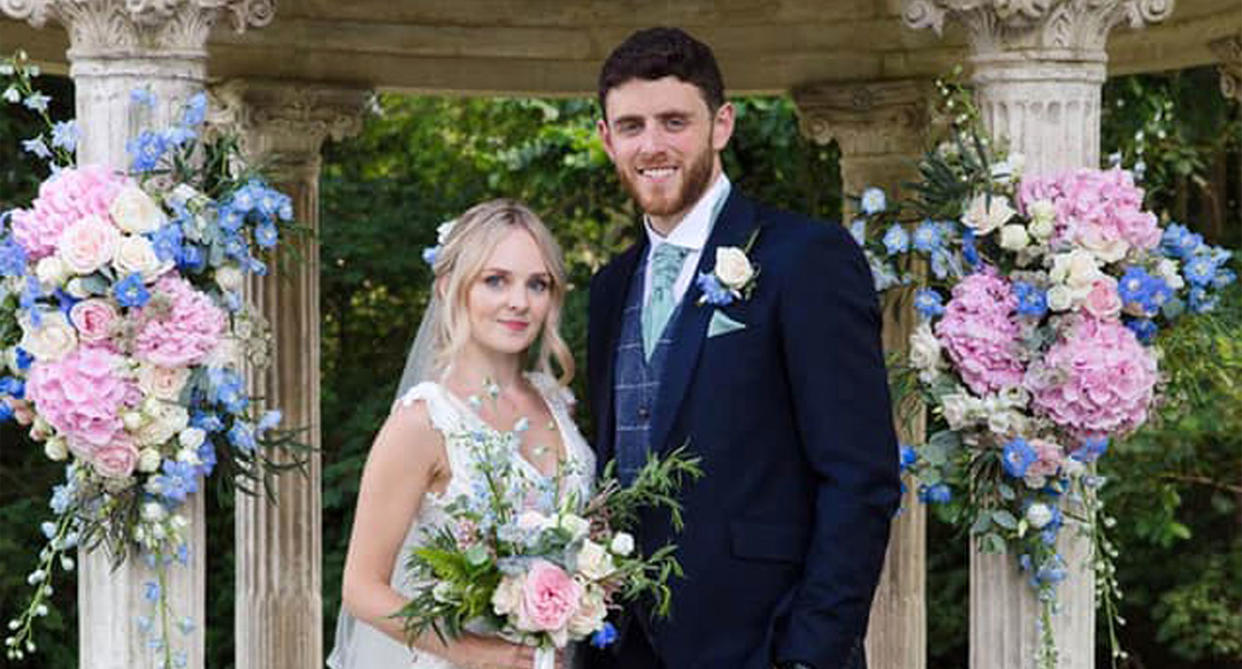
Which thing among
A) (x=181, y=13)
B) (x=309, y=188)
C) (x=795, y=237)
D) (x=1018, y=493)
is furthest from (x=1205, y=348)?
(x=309, y=188)

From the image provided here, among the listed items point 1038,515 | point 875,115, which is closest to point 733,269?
point 1038,515

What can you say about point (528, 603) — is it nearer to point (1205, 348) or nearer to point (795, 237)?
point (795, 237)

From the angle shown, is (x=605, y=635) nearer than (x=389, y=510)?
Yes

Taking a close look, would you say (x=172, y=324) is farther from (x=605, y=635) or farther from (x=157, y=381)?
(x=605, y=635)

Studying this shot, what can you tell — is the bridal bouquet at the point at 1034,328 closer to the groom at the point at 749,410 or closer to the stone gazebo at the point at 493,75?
the groom at the point at 749,410

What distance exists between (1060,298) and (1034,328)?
0.62 ft

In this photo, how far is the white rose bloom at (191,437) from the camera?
858 cm

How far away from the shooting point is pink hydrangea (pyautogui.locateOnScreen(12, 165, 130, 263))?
334 inches

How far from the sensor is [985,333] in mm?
8875

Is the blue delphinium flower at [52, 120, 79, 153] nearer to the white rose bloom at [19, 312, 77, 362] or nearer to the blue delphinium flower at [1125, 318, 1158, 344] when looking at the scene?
the white rose bloom at [19, 312, 77, 362]

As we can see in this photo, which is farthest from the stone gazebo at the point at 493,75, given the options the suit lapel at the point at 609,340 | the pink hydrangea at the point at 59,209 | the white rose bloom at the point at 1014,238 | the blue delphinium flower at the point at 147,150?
the suit lapel at the point at 609,340

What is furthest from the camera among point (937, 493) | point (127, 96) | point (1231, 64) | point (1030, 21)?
point (1231, 64)

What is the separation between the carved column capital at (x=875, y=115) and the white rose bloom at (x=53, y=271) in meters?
7.44

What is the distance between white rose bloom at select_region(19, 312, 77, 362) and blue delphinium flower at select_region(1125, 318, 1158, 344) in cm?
417
